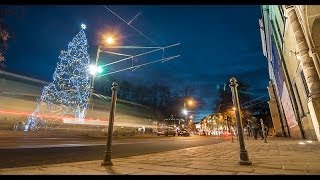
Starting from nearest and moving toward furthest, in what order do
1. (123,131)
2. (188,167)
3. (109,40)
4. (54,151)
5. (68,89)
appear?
(188,167), (54,151), (109,40), (68,89), (123,131)

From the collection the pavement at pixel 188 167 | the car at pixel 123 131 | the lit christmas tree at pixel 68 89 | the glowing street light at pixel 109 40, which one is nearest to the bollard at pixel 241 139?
the pavement at pixel 188 167

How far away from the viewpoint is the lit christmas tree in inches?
902

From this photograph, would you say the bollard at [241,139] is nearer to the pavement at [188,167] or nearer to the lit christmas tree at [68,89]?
the pavement at [188,167]


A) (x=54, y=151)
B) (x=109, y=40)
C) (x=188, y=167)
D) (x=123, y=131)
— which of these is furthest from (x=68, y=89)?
(x=188, y=167)

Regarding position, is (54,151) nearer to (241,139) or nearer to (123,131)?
(241,139)

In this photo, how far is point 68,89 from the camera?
23594mm

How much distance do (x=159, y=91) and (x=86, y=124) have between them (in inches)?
1531

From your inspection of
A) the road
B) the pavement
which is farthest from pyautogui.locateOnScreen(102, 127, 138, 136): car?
the pavement

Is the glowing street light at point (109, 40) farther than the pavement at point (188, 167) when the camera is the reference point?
Yes

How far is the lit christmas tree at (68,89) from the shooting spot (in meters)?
22.9

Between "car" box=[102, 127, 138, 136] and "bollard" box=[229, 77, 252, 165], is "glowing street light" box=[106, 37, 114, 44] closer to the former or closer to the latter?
"bollard" box=[229, 77, 252, 165]

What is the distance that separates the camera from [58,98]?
77.0ft
